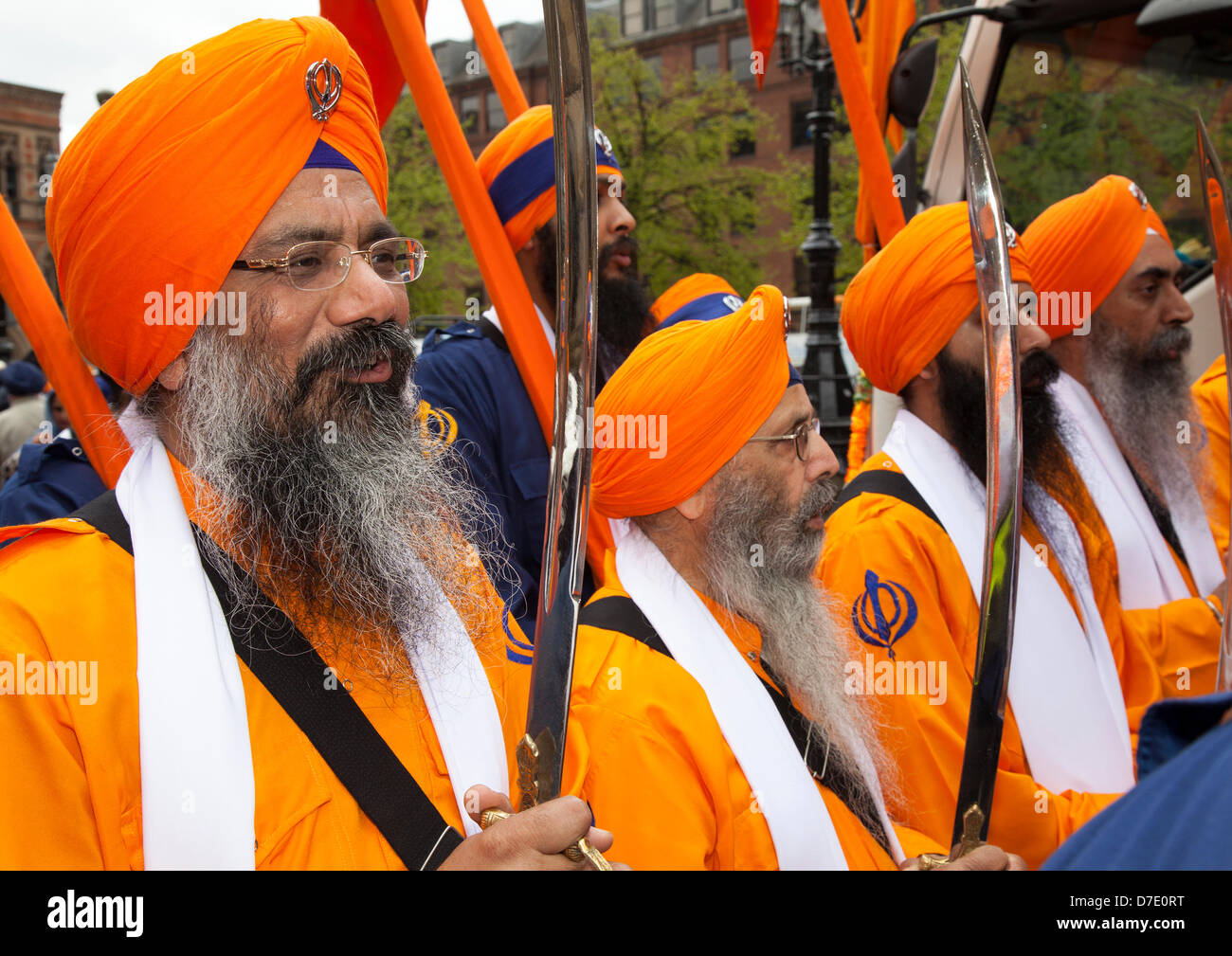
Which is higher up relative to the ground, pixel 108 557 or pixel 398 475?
pixel 398 475

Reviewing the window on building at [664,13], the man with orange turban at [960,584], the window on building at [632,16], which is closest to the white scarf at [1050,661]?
the man with orange turban at [960,584]

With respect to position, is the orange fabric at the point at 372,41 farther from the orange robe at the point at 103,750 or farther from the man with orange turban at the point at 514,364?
the orange robe at the point at 103,750

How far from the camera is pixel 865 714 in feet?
7.78

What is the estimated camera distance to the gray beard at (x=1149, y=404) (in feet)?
12.4

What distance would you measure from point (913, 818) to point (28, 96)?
5765 mm

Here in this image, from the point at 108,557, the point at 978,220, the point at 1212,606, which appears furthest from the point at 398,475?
the point at 1212,606

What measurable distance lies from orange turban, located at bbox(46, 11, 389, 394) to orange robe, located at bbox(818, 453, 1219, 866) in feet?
5.18

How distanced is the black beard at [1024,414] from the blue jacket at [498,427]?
45.1 inches

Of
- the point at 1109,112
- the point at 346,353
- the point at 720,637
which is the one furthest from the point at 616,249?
the point at 1109,112

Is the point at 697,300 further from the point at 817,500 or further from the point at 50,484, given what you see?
the point at 50,484

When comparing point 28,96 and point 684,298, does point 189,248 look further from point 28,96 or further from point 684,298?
point 28,96

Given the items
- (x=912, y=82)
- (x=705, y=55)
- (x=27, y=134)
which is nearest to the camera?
(x=912, y=82)

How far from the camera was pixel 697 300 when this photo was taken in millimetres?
3201

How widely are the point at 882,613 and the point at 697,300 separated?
1067 millimetres
